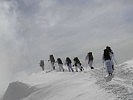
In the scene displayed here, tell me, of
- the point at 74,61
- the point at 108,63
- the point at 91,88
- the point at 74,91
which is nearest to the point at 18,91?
the point at 74,61

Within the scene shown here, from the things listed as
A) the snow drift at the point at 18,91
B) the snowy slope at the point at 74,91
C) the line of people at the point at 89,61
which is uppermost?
the line of people at the point at 89,61

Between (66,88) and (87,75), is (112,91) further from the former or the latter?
(87,75)

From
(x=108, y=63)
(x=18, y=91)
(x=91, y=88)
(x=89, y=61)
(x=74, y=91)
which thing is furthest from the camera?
(x=89, y=61)

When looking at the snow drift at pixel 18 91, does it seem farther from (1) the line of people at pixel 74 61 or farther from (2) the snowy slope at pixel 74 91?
(1) the line of people at pixel 74 61

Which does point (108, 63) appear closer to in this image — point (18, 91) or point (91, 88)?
point (91, 88)

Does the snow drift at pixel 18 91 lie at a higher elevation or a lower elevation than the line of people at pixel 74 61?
lower

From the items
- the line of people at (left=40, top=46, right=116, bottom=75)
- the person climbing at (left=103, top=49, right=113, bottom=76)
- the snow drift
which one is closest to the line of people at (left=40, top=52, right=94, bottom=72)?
the line of people at (left=40, top=46, right=116, bottom=75)

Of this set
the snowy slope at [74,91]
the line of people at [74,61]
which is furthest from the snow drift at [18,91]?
the line of people at [74,61]

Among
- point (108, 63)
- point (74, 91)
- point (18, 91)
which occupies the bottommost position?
point (74, 91)

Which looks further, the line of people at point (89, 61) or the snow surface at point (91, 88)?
the line of people at point (89, 61)

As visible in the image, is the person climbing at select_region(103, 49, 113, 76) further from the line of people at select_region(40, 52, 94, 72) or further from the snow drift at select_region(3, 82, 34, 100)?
the line of people at select_region(40, 52, 94, 72)

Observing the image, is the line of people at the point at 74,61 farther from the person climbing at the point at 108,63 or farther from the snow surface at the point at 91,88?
the person climbing at the point at 108,63

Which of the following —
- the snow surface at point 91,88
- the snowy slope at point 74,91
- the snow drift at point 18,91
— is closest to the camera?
the snow surface at point 91,88

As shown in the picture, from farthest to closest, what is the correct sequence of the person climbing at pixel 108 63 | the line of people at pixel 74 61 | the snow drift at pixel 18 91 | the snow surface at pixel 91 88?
the line of people at pixel 74 61 < the snow drift at pixel 18 91 < the person climbing at pixel 108 63 < the snow surface at pixel 91 88
